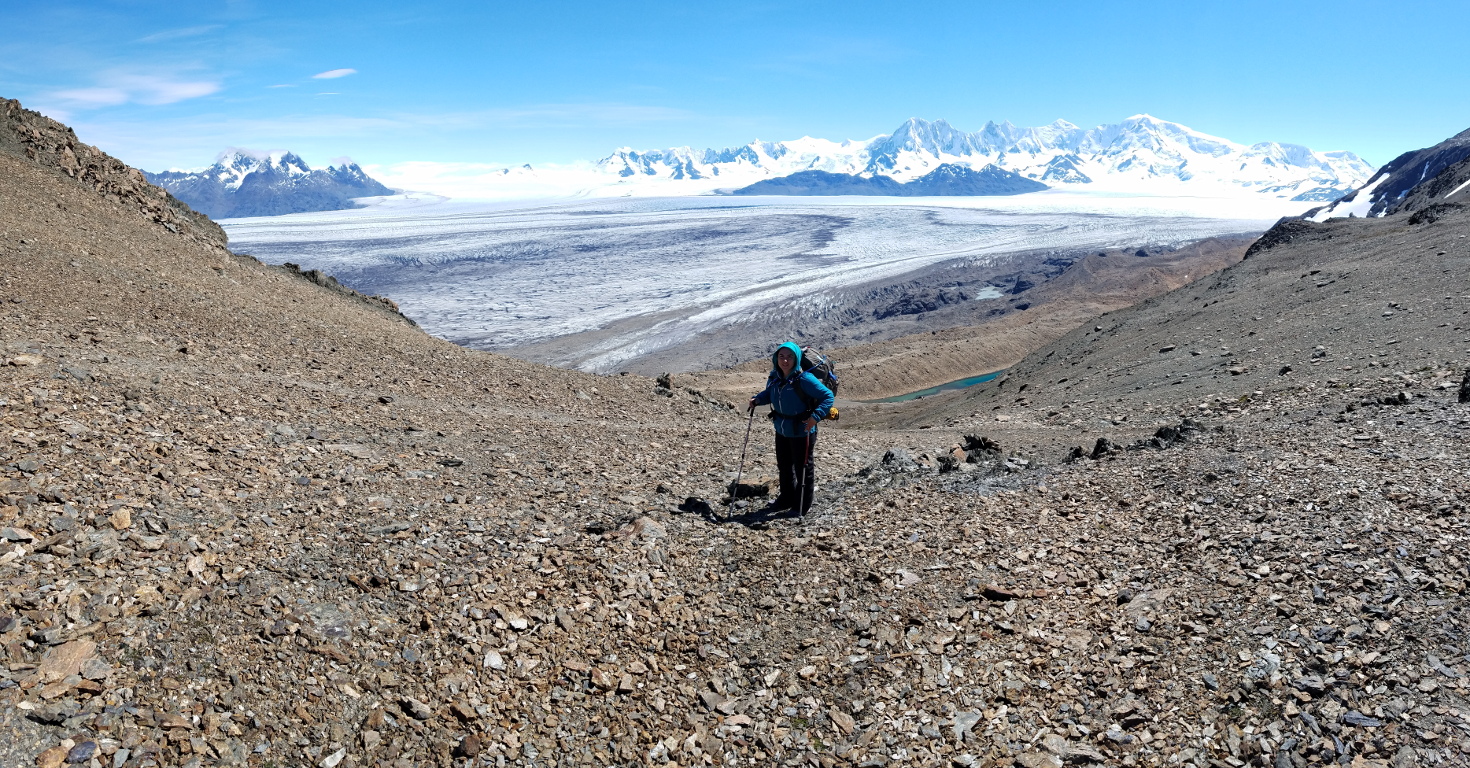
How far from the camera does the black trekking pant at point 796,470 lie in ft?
27.5

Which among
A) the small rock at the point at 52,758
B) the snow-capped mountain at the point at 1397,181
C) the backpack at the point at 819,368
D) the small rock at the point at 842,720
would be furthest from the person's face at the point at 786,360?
the snow-capped mountain at the point at 1397,181

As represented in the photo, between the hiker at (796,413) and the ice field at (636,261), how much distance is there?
55854 millimetres

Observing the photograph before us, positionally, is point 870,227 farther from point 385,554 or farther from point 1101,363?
point 385,554

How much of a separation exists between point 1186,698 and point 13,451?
8.31 meters

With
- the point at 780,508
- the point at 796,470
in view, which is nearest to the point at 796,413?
the point at 796,470

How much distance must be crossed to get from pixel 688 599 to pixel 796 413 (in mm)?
2465

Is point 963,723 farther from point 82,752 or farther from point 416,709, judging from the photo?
point 82,752

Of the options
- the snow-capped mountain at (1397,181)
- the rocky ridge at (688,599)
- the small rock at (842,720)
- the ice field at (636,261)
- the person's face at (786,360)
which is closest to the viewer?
the rocky ridge at (688,599)

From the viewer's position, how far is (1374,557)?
6.00m

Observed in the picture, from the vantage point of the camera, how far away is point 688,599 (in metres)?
6.48

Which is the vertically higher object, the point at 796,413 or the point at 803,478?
the point at 796,413

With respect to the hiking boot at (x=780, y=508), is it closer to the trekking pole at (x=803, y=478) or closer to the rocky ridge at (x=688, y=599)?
the trekking pole at (x=803, y=478)

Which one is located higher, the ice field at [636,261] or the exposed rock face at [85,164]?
the exposed rock face at [85,164]

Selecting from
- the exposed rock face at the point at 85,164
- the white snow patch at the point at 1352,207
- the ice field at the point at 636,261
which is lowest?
→ the ice field at the point at 636,261
